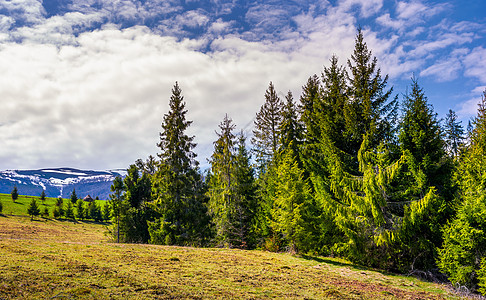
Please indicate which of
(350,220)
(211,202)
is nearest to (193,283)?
(350,220)

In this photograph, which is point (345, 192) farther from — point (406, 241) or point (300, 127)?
point (300, 127)

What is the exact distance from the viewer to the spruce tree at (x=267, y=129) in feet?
116

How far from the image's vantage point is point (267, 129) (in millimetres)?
35688

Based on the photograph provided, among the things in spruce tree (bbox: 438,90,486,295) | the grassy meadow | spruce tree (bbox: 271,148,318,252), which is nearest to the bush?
spruce tree (bbox: 438,90,486,295)

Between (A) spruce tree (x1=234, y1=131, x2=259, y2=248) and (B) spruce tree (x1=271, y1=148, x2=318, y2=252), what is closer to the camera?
(B) spruce tree (x1=271, y1=148, x2=318, y2=252)

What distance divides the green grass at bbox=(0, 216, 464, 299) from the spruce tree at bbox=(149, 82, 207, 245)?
39.0ft

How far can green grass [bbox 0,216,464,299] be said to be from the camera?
9922 millimetres

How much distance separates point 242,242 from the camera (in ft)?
107

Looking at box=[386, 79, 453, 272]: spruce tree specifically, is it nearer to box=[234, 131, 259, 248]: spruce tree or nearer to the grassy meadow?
the grassy meadow

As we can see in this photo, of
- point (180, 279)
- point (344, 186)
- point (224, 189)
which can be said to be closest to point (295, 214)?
point (344, 186)

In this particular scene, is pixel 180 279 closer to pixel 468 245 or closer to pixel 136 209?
pixel 468 245

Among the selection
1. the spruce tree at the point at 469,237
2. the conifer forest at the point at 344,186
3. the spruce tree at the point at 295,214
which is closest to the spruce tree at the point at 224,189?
the conifer forest at the point at 344,186

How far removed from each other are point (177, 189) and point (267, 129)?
43.4 ft

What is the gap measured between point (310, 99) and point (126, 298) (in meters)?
30.2
